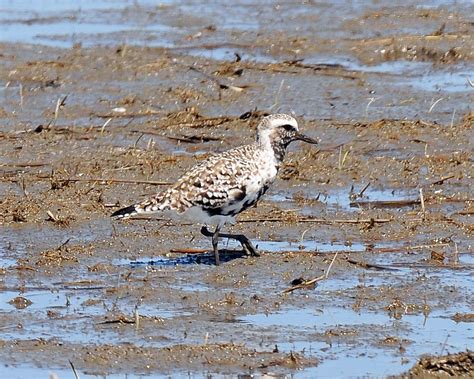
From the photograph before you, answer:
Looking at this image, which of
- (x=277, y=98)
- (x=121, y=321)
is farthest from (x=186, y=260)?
(x=277, y=98)

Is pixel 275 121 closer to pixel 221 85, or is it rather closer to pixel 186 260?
pixel 186 260

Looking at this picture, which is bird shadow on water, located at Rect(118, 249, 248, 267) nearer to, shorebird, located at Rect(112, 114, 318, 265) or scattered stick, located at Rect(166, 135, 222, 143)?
shorebird, located at Rect(112, 114, 318, 265)

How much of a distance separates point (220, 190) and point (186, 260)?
70 centimetres

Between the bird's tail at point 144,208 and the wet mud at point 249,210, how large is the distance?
42 centimetres

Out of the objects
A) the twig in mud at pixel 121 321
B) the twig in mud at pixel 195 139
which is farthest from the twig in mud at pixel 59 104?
the twig in mud at pixel 121 321

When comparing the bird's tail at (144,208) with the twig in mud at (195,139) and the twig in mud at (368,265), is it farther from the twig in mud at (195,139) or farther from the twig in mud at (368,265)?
the twig in mud at (195,139)

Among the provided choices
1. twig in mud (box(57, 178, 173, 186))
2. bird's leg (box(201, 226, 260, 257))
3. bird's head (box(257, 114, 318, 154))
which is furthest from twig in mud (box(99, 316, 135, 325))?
twig in mud (box(57, 178, 173, 186))

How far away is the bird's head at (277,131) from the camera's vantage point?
10391 millimetres

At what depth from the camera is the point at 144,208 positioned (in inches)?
399

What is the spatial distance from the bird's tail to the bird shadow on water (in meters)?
0.40

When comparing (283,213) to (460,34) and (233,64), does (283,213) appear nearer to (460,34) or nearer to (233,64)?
(233,64)

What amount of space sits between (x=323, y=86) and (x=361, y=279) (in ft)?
21.1

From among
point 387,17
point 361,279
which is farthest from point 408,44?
point 361,279

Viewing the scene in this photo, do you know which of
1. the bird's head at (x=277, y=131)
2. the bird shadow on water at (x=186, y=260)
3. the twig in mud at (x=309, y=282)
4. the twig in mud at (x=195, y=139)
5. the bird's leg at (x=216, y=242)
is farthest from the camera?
the twig in mud at (x=195, y=139)
